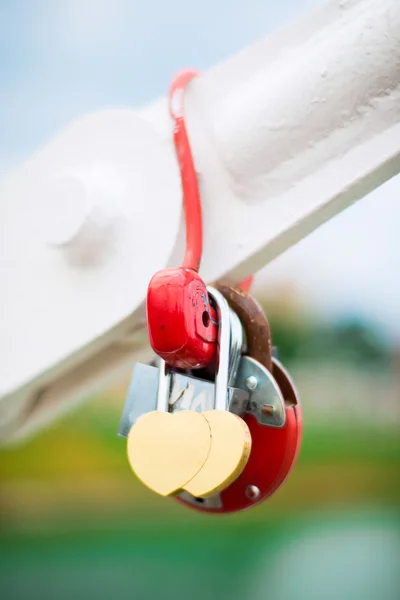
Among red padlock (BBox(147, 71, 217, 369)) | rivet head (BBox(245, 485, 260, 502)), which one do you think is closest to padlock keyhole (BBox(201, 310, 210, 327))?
red padlock (BBox(147, 71, 217, 369))

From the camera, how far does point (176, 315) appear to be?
0.36 metres

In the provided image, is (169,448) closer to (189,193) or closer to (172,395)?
(172,395)

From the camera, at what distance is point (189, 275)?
37 cm

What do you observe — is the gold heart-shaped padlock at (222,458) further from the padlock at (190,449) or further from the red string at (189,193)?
the red string at (189,193)

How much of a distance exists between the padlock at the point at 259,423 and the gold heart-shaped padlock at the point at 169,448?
0.05 meters

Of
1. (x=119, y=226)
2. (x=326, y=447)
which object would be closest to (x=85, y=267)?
(x=119, y=226)

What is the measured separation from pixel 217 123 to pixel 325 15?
99 mm

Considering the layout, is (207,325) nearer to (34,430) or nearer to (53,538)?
(34,430)

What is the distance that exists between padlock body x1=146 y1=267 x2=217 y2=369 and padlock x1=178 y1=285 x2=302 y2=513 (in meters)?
0.05

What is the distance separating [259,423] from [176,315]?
0.10 meters

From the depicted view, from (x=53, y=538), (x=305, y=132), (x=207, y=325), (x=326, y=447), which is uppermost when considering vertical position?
(x=326, y=447)

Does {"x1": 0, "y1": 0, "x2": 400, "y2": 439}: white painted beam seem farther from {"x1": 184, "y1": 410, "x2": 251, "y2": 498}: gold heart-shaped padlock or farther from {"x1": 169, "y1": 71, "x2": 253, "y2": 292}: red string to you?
{"x1": 184, "y1": 410, "x2": 251, "y2": 498}: gold heart-shaped padlock

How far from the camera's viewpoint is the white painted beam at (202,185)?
16.1 inches

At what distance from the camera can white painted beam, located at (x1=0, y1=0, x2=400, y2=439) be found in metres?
0.41
